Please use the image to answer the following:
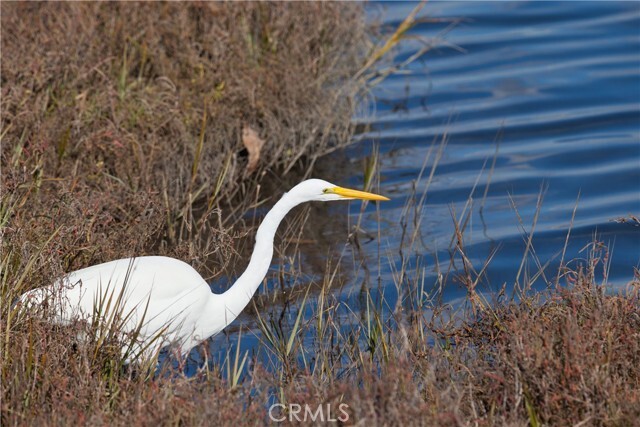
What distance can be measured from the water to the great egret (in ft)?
2.71

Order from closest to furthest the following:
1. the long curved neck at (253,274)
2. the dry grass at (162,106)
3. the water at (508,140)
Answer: the long curved neck at (253,274), the dry grass at (162,106), the water at (508,140)

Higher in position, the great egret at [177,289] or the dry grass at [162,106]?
the dry grass at [162,106]

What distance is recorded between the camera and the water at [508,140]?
594 centimetres

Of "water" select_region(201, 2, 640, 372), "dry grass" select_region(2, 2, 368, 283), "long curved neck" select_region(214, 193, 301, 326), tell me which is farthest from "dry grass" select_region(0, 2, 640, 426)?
"water" select_region(201, 2, 640, 372)

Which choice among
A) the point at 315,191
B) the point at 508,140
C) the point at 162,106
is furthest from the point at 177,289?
the point at 508,140

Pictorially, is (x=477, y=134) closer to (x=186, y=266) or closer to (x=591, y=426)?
(x=186, y=266)

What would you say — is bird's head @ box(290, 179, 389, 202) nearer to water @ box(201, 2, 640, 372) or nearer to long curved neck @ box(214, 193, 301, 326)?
long curved neck @ box(214, 193, 301, 326)

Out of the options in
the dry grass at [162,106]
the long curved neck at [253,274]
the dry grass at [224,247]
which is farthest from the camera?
the dry grass at [162,106]

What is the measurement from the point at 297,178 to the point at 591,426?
408 cm

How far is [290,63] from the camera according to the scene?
644 cm

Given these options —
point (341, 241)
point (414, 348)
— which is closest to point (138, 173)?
point (341, 241)

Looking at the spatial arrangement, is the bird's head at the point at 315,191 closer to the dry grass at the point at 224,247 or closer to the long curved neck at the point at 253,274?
the long curved neck at the point at 253,274

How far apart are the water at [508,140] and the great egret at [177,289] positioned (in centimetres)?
83

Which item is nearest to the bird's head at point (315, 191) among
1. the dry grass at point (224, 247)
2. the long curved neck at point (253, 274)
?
the long curved neck at point (253, 274)
